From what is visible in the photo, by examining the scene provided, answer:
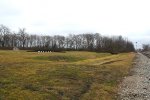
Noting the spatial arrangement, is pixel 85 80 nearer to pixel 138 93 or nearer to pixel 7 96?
pixel 138 93

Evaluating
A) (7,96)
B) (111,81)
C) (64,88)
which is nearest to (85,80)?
(111,81)

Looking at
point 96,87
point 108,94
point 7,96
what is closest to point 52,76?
point 96,87

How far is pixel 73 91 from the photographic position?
25844 mm

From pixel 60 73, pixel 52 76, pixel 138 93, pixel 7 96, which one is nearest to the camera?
pixel 7 96

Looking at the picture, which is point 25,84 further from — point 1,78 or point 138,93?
point 138,93

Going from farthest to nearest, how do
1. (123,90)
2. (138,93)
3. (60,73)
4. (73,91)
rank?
(60,73) < (123,90) < (138,93) < (73,91)

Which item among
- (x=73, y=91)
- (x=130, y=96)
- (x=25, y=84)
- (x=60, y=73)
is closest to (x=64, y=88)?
(x=73, y=91)

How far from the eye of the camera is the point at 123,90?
29.4 meters

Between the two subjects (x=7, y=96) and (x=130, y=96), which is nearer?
(x=7, y=96)

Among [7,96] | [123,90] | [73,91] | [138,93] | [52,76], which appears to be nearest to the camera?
[7,96]

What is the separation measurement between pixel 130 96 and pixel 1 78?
36.9 feet

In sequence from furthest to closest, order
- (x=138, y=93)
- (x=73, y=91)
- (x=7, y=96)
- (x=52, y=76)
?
(x=52, y=76), (x=138, y=93), (x=73, y=91), (x=7, y=96)

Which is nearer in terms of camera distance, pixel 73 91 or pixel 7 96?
pixel 7 96

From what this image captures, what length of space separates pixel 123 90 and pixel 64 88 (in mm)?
5875
